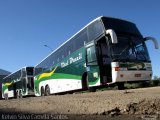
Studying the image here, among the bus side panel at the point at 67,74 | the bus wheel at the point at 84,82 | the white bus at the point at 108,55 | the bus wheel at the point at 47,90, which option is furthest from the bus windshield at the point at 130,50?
the bus wheel at the point at 47,90

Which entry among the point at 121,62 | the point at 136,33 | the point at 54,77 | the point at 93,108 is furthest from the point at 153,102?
the point at 54,77

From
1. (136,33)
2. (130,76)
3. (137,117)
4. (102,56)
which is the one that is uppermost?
(136,33)

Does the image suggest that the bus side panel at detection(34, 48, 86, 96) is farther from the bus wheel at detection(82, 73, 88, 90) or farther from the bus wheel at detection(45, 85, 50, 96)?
the bus wheel at detection(45, 85, 50, 96)

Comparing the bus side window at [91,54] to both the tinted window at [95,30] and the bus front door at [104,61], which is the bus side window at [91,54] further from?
the tinted window at [95,30]

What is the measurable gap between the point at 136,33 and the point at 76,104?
8.67 meters

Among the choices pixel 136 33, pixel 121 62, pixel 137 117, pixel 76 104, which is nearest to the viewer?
pixel 137 117

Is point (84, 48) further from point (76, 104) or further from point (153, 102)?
point (153, 102)

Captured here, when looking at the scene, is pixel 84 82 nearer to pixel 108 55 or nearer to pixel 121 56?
pixel 108 55

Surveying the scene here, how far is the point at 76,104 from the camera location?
956 cm

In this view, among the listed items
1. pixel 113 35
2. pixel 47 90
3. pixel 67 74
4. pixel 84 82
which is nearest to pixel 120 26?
pixel 113 35

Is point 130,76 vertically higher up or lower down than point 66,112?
higher up

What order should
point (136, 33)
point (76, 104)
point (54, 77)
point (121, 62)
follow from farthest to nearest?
point (54, 77)
point (136, 33)
point (121, 62)
point (76, 104)

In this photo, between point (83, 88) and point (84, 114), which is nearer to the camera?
point (84, 114)

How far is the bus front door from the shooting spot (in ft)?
52.9
